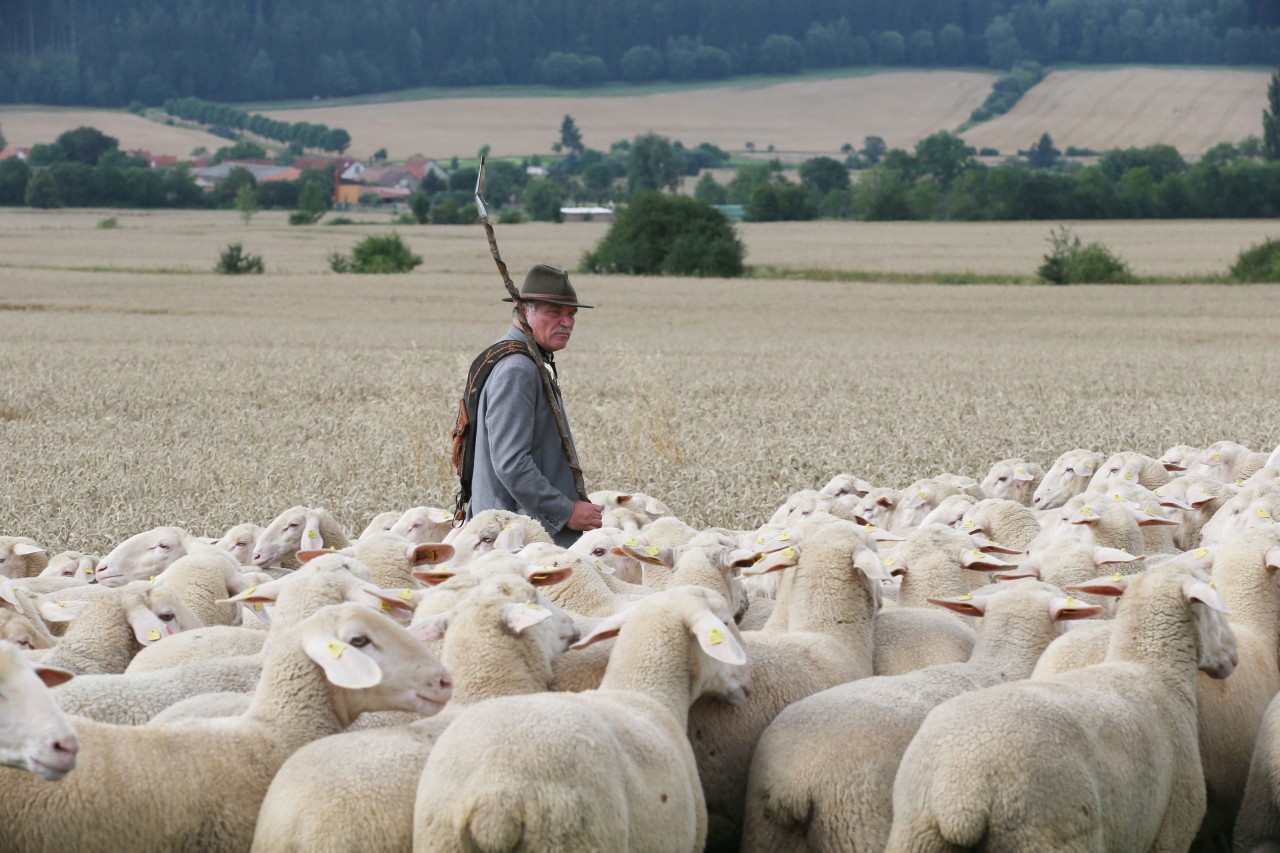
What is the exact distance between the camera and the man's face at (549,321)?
9.15m

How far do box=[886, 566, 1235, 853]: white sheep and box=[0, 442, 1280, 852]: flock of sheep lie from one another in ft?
0.04

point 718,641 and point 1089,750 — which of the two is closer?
point 1089,750

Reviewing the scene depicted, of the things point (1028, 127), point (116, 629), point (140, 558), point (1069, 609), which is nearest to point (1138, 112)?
point (1028, 127)

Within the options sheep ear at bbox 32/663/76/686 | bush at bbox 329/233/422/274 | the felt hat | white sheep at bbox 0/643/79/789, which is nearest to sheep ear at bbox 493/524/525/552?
the felt hat

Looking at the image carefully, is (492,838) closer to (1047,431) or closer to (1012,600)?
(1012,600)

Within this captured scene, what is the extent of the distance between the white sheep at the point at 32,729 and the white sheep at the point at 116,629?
79.6 inches

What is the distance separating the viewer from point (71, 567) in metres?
9.36

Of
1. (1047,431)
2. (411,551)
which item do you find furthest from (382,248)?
(411,551)

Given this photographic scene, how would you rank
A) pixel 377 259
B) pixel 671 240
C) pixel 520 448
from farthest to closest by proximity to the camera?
pixel 377 259 < pixel 671 240 < pixel 520 448

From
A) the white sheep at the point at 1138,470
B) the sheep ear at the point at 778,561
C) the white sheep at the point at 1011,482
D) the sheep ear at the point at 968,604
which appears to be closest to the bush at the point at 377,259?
the white sheep at the point at 1011,482

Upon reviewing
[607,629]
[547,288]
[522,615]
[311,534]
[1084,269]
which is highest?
[547,288]

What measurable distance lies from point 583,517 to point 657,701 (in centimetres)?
374

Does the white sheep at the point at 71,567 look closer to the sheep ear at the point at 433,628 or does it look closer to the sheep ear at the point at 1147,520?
the sheep ear at the point at 433,628

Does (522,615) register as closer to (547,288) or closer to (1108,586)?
(1108,586)
